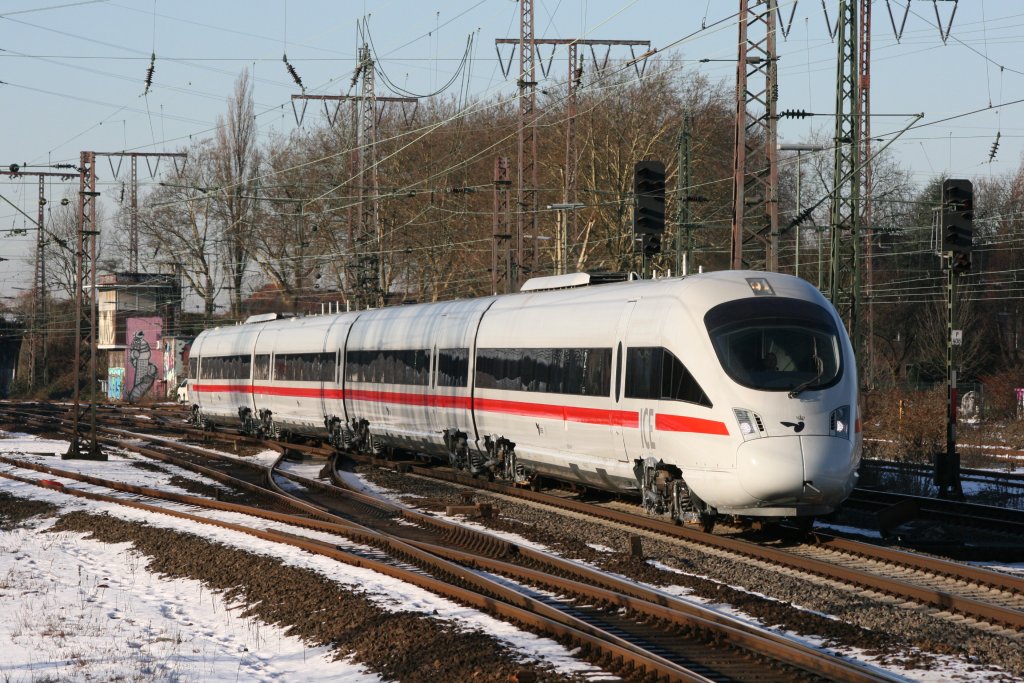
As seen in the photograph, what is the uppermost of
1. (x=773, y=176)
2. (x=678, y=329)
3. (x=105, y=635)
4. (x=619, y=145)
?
(x=619, y=145)

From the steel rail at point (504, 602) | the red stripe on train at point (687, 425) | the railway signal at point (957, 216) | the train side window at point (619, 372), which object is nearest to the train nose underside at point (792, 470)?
the red stripe on train at point (687, 425)

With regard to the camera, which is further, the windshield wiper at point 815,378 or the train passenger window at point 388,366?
the train passenger window at point 388,366

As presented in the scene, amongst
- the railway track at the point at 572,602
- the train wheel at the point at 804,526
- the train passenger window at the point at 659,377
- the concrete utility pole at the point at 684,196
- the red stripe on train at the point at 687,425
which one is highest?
the concrete utility pole at the point at 684,196

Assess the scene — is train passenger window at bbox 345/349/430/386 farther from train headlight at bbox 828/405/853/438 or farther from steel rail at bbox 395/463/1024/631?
train headlight at bbox 828/405/853/438

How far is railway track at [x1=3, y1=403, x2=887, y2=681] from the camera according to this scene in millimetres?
9188

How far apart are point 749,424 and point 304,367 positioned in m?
20.6

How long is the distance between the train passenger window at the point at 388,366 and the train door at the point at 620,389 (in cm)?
842

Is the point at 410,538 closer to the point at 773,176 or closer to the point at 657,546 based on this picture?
the point at 657,546

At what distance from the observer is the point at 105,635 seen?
42.1 ft

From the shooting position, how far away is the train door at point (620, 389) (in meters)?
17.1

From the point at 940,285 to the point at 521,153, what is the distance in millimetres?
32549

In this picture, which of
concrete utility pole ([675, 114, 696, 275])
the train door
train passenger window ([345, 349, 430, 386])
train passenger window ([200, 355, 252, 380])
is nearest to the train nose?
the train door

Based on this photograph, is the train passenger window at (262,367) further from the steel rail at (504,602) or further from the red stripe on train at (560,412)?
the steel rail at (504,602)

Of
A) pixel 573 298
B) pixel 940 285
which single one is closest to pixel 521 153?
pixel 573 298
